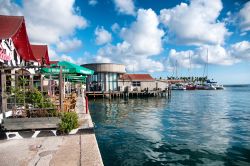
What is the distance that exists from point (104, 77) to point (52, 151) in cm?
4693

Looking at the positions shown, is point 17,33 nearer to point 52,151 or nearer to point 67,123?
point 67,123

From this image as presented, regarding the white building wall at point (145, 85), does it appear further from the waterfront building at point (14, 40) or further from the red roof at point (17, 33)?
the red roof at point (17, 33)

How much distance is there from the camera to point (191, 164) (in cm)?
996

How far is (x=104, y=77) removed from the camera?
53.8m

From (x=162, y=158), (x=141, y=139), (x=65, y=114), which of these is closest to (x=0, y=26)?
(x=65, y=114)

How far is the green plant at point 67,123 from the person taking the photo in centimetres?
897

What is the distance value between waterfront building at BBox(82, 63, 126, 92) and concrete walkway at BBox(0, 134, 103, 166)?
44.6m

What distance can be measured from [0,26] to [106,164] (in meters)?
11.4

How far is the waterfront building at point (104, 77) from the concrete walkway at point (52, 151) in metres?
44.6

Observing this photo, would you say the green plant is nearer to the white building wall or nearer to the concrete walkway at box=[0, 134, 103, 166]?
the concrete walkway at box=[0, 134, 103, 166]

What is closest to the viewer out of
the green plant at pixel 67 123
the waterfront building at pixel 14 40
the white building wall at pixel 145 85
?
the green plant at pixel 67 123

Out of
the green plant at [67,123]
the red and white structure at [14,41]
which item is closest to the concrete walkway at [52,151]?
the green plant at [67,123]

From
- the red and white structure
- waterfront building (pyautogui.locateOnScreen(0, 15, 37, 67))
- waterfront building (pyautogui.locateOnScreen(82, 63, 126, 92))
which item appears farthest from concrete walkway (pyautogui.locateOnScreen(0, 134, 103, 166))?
waterfront building (pyautogui.locateOnScreen(82, 63, 126, 92))

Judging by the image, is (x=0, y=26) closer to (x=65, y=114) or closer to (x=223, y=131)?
(x=65, y=114)
